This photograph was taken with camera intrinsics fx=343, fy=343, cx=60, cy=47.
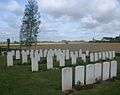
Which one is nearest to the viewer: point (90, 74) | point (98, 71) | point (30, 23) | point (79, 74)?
point (79, 74)

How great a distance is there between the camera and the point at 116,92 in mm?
12617

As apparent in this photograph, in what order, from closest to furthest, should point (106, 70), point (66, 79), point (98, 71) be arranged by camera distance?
point (66, 79) < point (98, 71) < point (106, 70)

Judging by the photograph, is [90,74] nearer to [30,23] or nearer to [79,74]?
[79,74]

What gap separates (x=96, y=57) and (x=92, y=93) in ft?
57.0

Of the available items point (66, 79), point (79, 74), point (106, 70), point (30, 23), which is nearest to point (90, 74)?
point (79, 74)

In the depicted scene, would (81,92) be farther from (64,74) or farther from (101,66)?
(101,66)

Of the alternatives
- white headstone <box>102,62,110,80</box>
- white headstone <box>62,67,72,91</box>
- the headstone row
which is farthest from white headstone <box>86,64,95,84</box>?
white headstone <box>62,67,72,91</box>

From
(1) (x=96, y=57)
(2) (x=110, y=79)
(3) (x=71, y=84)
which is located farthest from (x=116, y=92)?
(1) (x=96, y=57)

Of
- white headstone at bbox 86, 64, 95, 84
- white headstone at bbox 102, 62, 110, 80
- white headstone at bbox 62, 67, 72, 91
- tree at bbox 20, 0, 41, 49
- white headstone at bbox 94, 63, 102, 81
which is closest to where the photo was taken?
white headstone at bbox 62, 67, 72, 91

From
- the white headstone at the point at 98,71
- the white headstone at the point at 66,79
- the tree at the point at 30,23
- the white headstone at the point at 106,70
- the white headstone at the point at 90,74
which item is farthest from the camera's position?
the tree at the point at 30,23

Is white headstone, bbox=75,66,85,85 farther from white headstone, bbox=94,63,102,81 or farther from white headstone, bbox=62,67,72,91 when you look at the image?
white headstone, bbox=94,63,102,81

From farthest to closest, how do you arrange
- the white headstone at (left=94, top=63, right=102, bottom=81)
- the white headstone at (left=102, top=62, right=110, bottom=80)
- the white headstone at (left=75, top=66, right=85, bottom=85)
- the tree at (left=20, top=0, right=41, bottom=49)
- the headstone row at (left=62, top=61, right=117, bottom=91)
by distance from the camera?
1. the tree at (left=20, top=0, right=41, bottom=49)
2. the white headstone at (left=102, top=62, right=110, bottom=80)
3. the white headstone at (left=94, top=63, right=102, bottom=81)
4. the white headstone at (left=75, top=66, right=85, bottom=85)
5. the headstone row at (left=62, top=61, right=117, bottom=91)

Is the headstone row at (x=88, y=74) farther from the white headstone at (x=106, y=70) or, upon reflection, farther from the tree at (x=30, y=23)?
the tree at (x=30, y=23)

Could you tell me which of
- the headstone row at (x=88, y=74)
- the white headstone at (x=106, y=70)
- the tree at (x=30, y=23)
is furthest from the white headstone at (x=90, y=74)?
the tree at (x=30, y=23)
